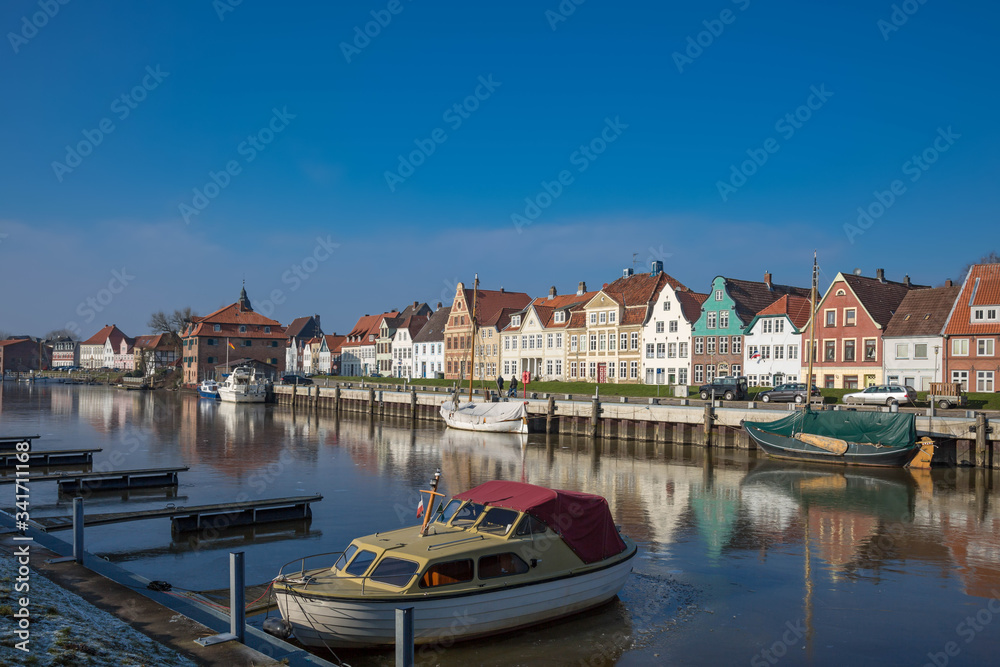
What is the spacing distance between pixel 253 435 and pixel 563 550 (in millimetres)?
43830

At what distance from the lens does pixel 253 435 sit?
53625 mm

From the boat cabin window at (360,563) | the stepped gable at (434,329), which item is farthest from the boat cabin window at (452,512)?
the stepped gable at (434,329)

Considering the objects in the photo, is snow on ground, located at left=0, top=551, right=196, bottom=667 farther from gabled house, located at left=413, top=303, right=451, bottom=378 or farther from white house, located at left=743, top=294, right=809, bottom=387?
gabled house, located at left=413, top=303, right=451, bottom=378

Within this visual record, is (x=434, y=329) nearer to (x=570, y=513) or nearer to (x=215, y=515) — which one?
(x=215, y=515)

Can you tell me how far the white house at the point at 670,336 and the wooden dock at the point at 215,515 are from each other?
5486 centimetres

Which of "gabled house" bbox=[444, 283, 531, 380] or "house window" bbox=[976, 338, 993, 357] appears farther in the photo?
"gabled house" bbox=[444, 283, 531, 380]

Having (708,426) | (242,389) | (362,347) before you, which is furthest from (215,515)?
(362,347)

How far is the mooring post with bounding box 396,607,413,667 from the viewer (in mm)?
9312

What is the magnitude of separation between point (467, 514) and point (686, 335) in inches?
2427

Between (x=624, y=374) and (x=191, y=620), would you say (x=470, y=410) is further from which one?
(x=191, y=620)

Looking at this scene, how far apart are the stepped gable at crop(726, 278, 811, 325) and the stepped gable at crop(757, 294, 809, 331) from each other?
2101 mm

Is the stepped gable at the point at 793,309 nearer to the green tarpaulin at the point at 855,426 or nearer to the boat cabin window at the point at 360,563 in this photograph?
the green tarpaulin at the point at 855,426

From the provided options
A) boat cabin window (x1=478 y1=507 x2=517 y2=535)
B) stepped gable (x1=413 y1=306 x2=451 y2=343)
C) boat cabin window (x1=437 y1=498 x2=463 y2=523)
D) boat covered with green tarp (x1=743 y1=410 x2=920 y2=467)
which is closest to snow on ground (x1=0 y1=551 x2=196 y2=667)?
boat cabin window (x1=478 y1=507 x2=517 y2=535)

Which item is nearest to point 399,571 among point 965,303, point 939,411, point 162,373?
point 939,411
